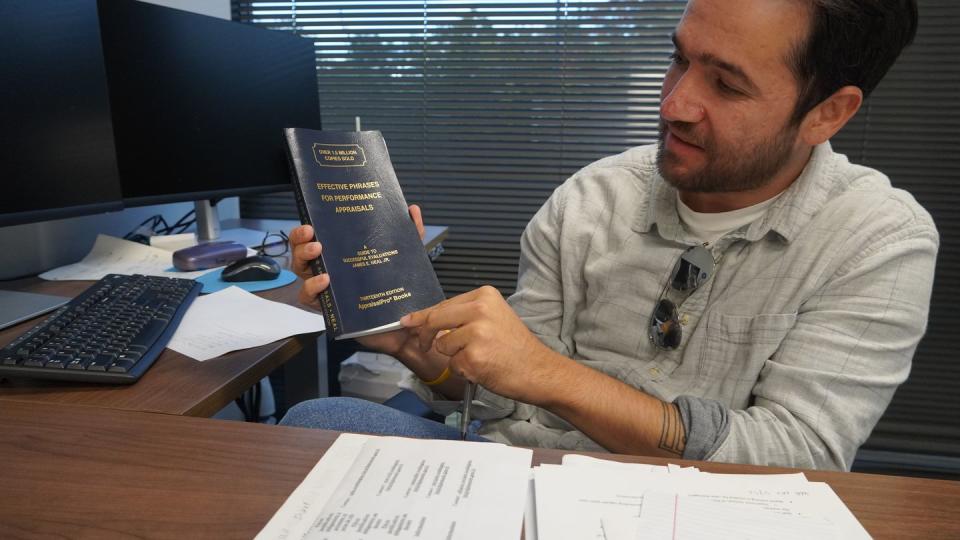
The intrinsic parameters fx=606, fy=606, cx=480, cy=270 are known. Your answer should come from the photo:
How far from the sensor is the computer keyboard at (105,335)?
73 cm

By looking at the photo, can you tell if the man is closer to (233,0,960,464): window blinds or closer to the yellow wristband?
the yellow wristband

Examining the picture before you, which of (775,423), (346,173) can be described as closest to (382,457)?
(346,173)

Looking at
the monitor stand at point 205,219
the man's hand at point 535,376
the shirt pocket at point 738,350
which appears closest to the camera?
the man's hand at point 535,376

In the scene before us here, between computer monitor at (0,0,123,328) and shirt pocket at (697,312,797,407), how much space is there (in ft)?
3.54

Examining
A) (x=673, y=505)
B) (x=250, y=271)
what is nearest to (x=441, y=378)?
(x=250, y=271)

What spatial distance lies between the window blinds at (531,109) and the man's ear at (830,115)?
1.15 m

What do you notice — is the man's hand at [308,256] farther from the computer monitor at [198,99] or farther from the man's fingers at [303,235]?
the computer monitor at [198,99]

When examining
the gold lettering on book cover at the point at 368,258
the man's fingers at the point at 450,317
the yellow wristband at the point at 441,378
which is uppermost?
the gold lettering on book cover at the point at 368,258

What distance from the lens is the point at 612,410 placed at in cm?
85

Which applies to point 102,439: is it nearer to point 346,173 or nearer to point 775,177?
point 346,173

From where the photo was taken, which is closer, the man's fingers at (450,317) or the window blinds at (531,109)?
the man's fingers at (450,317)

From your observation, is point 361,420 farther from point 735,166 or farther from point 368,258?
point 735,166

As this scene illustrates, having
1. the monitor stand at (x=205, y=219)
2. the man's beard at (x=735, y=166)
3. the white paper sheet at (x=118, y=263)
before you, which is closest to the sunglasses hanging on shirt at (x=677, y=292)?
the man's beard at (x=735, y=166)

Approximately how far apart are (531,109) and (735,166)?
4.17ft
